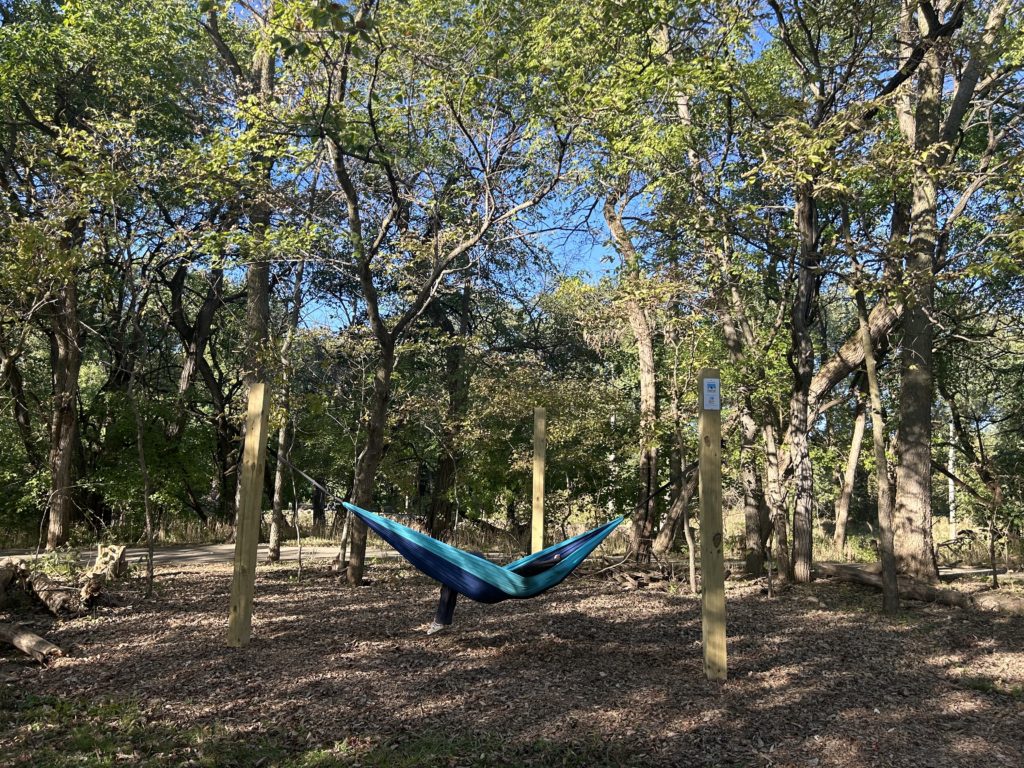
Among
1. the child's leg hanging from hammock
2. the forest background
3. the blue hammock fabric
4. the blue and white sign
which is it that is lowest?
the child's leg hanging from hammock

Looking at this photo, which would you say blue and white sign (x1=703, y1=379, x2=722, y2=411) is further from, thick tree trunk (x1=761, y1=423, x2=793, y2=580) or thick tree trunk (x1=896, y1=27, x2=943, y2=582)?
thick tree trunk (x1=896, y1=27, x2=943, y2=582)


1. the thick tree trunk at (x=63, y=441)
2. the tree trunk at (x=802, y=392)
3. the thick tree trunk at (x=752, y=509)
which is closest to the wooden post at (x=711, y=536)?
the tree trunk at (x=802, y=392)

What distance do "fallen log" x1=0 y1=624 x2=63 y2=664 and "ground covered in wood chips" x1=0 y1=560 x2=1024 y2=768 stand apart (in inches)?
2.9

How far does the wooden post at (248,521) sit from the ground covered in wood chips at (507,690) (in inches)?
6.4

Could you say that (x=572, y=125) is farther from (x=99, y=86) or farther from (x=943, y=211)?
(x=99, y=86)

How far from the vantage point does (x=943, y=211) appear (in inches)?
400

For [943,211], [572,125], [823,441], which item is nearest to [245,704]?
[572,125]

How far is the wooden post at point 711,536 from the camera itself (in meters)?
4.07

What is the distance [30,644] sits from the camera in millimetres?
4410

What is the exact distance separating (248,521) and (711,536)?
2.78 meters

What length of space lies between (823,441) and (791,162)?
221 inches

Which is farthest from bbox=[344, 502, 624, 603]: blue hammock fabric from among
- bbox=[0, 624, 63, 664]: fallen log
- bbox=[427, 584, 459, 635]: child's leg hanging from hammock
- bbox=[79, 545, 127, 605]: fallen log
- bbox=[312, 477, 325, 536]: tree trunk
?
bbox=[312, 477, 325, 536]: tree trunk

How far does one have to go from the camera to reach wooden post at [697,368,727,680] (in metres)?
4.07

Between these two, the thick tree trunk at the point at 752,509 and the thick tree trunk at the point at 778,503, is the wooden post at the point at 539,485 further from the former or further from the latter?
the thick tree trunk at the point at 752,509
